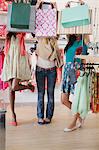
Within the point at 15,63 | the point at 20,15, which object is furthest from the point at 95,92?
the point at 15,63

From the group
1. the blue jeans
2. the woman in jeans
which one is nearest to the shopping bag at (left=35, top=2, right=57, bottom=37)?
the woman in jeans

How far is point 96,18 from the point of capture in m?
3.99

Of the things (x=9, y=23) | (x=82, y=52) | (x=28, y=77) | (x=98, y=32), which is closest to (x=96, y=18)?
(x=98, y=32)

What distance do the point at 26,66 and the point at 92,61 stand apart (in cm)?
121

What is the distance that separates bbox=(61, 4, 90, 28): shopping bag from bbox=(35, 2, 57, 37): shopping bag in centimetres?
10

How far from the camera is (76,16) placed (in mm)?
2963

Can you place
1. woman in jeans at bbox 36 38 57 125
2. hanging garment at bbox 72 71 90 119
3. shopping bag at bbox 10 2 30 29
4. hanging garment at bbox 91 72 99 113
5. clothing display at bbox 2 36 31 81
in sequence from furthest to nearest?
woman in jeans at bbox 36 38 57 125
clothing display at bbox 2 36 31 81
hanging garment at bbox 72 71 90 119
hanging garment at bbox 91 72 99 113
shopping bag at bbox 10 2 30 29

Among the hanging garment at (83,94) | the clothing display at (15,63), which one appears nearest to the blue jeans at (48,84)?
Answer: the clothing display at (15,63)

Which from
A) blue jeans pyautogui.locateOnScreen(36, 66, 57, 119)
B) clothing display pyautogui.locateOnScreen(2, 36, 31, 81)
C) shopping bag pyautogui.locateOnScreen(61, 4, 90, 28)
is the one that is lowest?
blue jeans pyautogui.locateOnScreen(36, 66, 57, 119)

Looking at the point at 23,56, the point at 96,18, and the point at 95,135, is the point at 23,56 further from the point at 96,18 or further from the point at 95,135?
the point at 95,135

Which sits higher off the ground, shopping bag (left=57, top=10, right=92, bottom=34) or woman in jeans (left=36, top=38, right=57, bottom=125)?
shopping bag (left=57, top=10, right=92, bottom=34)

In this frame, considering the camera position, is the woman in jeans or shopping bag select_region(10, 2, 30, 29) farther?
the woman in jeans

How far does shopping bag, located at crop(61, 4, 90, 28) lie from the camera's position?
9.63 ft

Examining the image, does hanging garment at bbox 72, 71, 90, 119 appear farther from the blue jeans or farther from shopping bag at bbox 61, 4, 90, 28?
the blue jeans
